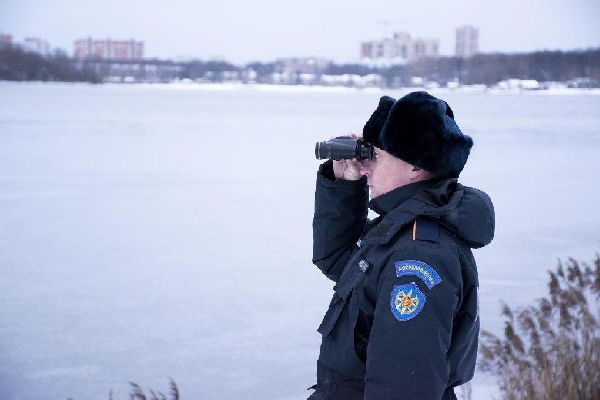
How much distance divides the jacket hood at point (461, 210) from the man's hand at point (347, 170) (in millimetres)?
380

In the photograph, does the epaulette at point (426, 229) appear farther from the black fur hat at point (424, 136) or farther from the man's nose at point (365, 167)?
the man's nose at point (365, 167)

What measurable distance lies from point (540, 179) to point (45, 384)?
29.4ft

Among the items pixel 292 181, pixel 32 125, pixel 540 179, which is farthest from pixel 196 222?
pixel 32 125

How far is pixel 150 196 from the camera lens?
927cm

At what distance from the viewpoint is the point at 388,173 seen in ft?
5.00

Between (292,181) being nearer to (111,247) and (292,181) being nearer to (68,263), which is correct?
(111,247)

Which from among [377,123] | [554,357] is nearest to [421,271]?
[377,123]

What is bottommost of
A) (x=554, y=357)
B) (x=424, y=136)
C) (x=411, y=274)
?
(x=554, y=357)

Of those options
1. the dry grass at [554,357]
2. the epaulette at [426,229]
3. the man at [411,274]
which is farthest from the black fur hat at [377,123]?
the dry grass at [554,357]

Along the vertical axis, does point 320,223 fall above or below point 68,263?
above

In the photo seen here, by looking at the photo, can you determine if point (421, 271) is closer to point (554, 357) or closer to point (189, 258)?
point (554, 357)

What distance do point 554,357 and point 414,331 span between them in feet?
7.99

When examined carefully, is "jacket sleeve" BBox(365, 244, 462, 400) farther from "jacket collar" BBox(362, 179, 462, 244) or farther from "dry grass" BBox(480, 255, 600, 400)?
"dry grass" BBox(480, 255, 600, 400)

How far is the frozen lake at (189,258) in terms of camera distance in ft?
13.3
